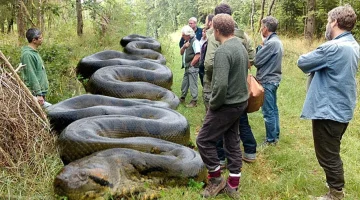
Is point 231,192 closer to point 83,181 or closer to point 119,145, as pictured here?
point 119,145

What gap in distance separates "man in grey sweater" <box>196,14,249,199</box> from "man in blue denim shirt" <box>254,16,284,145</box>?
1.64 metres

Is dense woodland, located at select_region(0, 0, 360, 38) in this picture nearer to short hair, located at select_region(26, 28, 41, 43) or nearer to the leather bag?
short hair, located at select_region(26, 28, 41, 43)

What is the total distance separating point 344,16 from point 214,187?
2.22 m

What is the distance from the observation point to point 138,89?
6.72 m

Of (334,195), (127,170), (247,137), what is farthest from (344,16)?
(127,170)

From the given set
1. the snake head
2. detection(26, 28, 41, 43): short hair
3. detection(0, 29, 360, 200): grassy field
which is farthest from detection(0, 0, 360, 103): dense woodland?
the snake head

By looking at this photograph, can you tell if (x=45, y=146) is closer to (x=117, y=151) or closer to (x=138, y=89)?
(x=117, y=151)

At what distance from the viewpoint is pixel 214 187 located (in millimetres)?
3914

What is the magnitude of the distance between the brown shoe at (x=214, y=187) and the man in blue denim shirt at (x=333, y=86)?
3.62 feet

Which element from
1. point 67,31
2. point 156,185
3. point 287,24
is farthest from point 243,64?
point 287,24

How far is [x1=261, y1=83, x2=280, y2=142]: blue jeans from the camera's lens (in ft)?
17.8

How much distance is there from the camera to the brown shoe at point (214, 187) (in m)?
3.87

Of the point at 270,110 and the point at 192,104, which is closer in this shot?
the point at 270,110

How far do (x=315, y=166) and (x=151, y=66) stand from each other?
4.91m
